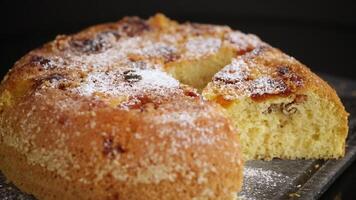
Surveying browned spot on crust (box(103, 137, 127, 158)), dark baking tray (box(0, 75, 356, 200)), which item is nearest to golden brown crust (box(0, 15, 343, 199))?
browned spot on crust (box(103, 137, 127, 158))

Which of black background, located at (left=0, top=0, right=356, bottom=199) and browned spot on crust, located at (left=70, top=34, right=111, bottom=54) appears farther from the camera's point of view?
black background, located at (left=0, top=0, right=356, bottom=199)

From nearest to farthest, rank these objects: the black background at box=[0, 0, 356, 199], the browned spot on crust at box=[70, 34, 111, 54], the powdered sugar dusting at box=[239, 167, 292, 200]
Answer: the powdered sugar dusting at box=[239, 167, 292, 200], the browned spot on crust at box=[70, 34, 111, 54], the black background at box=[0, 0, 356, 199]

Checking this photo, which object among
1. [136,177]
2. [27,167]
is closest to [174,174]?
[136,177]

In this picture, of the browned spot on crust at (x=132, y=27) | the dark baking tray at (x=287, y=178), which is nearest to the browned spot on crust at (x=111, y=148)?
the dark baking tray at (x=287, y=178)

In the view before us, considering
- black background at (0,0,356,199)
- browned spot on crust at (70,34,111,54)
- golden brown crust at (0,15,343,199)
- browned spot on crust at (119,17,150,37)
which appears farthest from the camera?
black background at (0,0,356,199)

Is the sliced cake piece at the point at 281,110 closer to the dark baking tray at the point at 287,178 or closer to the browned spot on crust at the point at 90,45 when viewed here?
the dark baking tray at the point at 287,178

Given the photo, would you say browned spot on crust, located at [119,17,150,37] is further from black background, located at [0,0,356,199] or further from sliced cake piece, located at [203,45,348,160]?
black background, located at [0,0,356,199]

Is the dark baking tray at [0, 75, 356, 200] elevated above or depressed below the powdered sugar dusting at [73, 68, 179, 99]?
below
